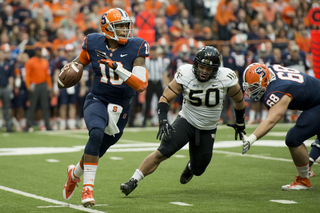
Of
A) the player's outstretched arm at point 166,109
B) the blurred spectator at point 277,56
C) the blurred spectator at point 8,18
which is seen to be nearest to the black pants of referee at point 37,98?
the blurred spectator at point 8,18

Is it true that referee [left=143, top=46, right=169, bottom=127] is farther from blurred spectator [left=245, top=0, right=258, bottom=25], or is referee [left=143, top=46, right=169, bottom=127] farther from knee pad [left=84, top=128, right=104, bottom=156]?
knee pad [left=84, top=128, right=104, bottom=156]

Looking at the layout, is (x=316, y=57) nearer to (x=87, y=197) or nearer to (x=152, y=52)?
(x=152, y=52)

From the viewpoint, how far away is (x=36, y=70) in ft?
39.1

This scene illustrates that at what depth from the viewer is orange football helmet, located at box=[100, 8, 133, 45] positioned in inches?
192

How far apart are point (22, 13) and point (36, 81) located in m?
3.06

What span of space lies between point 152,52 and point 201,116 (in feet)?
25.5

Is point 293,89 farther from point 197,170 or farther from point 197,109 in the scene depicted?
point 197,170

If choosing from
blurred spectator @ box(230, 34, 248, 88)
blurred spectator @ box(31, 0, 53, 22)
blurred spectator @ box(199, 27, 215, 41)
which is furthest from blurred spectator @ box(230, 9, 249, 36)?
blurred spectator @ box(31, 0, 53, 22)

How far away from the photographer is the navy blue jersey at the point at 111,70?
4.84 metres

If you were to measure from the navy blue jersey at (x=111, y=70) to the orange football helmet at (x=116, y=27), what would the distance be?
91 millimetres

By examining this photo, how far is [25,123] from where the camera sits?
12.8m

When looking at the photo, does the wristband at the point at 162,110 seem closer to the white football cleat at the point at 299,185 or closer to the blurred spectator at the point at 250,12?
the white football cleat at the point at 299,185

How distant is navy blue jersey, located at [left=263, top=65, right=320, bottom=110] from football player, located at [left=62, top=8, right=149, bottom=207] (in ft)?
4.24

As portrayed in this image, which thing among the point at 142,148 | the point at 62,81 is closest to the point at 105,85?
the point at 62,81
